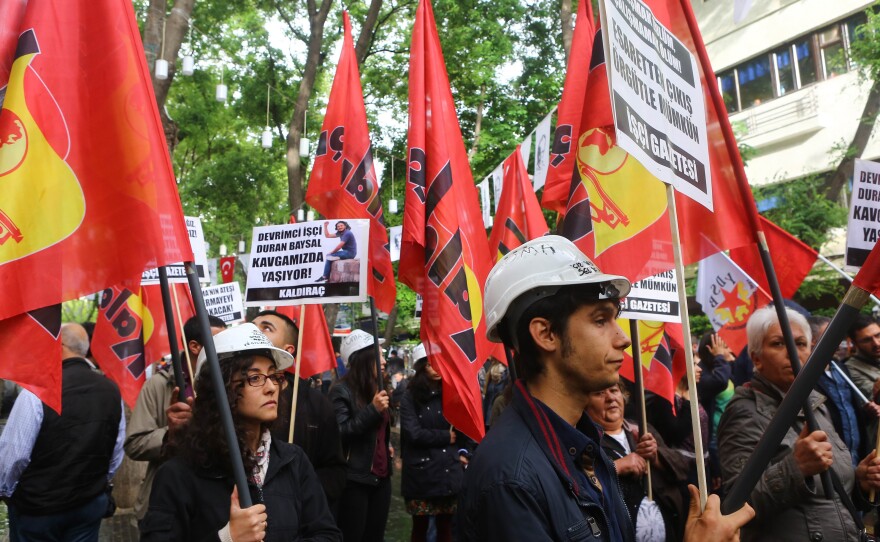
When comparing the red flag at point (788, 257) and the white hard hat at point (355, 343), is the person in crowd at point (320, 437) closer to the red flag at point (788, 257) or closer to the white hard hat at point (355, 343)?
the white hard hat at point (355, 343)

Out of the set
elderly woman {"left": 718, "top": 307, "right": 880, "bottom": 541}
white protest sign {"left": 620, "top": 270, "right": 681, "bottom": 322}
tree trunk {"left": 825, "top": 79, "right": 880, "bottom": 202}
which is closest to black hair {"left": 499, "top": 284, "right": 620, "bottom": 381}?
elderly woman {"left": 718, "top": 307, "right": 880, "bottom": 541}

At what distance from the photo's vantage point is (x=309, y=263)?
615cm

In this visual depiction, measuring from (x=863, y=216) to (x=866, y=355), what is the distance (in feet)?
4.00

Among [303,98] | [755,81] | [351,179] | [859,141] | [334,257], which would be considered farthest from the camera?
[755,81]

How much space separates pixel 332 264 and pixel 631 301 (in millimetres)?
2100

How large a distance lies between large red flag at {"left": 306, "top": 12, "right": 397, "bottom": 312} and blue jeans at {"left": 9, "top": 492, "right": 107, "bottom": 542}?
283 centimetres

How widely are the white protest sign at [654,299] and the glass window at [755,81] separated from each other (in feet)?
76.9

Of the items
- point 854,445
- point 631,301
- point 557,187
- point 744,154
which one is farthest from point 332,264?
point 744,154

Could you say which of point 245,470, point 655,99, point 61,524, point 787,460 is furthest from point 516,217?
point 245,470

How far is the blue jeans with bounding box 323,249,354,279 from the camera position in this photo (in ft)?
20.1

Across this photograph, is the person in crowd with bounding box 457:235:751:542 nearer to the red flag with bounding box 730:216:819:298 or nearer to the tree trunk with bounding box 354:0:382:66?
the red flag with bounding box 730:216:819:298

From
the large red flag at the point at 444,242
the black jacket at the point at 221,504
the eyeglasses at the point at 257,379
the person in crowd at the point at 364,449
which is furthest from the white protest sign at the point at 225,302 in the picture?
the black jacket at the point at 221,504

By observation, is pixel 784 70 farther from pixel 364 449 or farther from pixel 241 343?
pixel 241 343

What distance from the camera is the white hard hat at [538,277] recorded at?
2.60m
